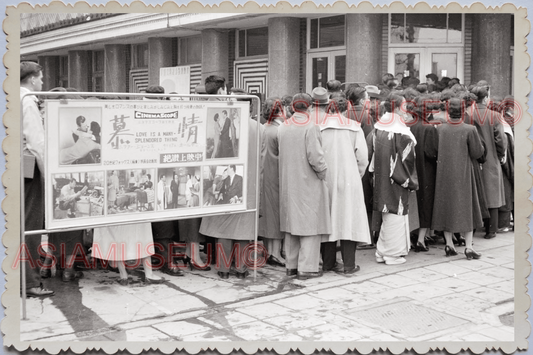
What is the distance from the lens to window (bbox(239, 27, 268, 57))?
13.3m

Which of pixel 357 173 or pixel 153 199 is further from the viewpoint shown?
pixel 357 173

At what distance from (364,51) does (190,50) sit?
14.9ft

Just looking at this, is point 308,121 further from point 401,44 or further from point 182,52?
point 182,52

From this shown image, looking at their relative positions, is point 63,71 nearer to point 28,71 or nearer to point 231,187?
point 28,71

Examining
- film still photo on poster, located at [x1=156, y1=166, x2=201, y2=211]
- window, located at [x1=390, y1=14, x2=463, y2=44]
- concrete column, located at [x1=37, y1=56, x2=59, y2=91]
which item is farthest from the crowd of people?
concrete column, located at [x1=37, y1=56, x2=59, y2=91]

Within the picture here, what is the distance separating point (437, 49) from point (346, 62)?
176cm

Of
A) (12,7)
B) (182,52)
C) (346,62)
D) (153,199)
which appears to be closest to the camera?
(12,7)

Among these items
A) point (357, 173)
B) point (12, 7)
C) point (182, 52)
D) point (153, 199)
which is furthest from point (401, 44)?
point (12, 7)

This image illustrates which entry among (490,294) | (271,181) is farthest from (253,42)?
(490,294)

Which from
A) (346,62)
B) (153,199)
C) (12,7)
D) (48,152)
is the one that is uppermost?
(346,62)

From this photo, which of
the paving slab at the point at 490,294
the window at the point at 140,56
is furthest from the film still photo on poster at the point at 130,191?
the window at the point at 140,56

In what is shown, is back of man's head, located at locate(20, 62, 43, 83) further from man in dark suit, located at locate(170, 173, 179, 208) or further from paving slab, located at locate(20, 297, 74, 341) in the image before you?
paving slab, located at locate(20, 297, 74, 341)

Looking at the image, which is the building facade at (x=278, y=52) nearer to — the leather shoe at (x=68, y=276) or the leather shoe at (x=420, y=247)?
the leather shoe at (x=420, y=247)

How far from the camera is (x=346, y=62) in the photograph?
11.8m
